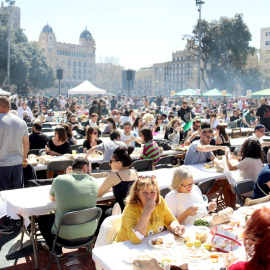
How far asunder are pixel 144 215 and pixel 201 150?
11.1ft

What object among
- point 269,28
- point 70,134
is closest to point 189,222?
point 70,134

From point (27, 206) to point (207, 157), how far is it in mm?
3580

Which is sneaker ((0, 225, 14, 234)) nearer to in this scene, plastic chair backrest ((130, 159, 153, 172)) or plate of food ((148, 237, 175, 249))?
plastic chair backrest ((130, 159, 153, 172))

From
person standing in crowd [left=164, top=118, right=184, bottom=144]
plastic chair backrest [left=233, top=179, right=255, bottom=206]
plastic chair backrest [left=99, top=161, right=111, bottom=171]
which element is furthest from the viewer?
person standing in crowd [left=164, top=118, right=184, bottom=144]

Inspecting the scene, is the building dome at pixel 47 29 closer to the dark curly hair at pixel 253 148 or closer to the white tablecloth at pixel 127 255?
the dark curly hair at pixel 253 148

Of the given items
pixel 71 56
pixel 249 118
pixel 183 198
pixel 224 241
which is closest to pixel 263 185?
pixel 183 198

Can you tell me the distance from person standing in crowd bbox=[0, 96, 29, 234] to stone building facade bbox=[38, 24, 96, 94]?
10415 cm

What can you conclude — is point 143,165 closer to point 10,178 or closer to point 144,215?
point 10,178

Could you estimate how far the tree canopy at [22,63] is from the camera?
40562 millimetres

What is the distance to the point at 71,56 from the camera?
389 ft

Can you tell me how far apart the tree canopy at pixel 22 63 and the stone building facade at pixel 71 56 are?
55220 millimetres

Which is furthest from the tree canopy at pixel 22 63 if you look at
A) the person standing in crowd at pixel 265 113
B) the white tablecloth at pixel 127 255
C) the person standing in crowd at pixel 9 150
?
the white tablecloth at pixel 127 255

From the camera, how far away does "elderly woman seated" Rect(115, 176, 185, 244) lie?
289 centimetres

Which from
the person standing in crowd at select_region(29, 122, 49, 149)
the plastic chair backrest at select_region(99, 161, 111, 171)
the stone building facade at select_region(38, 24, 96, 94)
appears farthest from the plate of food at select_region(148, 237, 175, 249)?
the stone building facade at select_region(38, 24, 96, 94)
